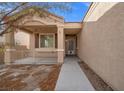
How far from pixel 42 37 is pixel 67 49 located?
6.57 meters

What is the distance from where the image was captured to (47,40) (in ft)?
57.2

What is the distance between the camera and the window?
17344 millimetres

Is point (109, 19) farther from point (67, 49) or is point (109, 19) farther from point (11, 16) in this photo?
point (67, 49)

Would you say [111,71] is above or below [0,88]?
above

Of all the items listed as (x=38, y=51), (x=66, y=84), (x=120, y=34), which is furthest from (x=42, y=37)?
(x=120, y=34)

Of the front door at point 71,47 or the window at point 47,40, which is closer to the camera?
the window at point 47,40

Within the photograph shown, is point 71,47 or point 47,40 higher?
point 47,40

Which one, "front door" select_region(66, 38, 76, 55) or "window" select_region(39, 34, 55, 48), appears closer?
"window" select_region(39, 34, 55, 48)

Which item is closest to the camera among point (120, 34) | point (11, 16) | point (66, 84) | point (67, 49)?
point (120, 34)

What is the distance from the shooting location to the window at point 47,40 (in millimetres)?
17344

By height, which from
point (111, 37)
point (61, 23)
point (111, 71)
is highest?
point (61, 23)

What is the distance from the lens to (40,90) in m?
5.32

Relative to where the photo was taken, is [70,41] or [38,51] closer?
[38,51]

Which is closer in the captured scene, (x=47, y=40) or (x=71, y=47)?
(x=47, y=40)
